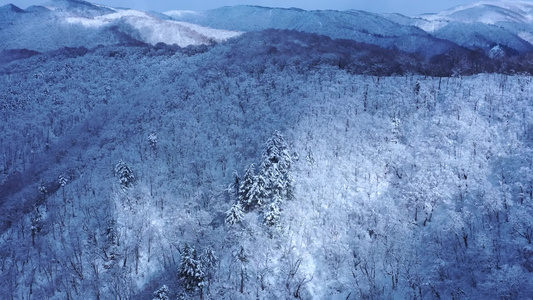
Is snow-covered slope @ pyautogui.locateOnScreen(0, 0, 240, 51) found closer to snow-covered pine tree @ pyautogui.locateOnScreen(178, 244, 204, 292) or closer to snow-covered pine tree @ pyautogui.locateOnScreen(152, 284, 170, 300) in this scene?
snow-covered pine tree @ pyautogui.locateOnScreen(178, 244, 204, 292)

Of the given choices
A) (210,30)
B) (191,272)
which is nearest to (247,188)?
(191,272)

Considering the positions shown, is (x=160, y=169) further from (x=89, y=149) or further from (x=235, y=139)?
(x=89, y=149)

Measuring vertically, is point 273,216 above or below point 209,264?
above

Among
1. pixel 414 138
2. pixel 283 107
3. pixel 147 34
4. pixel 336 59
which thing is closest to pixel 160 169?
pixel 283 107

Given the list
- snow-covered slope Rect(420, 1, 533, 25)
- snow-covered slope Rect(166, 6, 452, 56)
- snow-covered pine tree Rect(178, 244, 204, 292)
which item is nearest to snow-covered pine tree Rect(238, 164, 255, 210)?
snow-covered pine tree Rect(178, 244, 204, 292)

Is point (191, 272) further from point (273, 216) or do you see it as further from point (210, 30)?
point (210, 30)

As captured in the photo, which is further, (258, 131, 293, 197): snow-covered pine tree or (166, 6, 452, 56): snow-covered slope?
(166, 6, 452, 56): snow-covered slope

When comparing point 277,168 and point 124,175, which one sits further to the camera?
point 124,175
